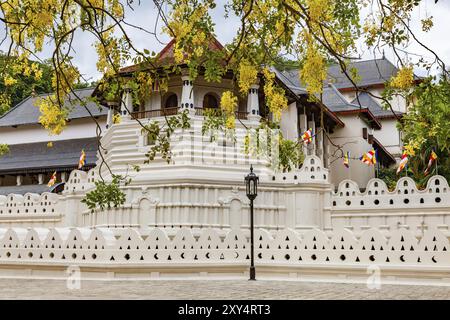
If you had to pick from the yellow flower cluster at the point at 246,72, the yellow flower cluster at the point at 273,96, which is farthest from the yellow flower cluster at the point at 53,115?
the yellow flower cluster at the point at 273,96

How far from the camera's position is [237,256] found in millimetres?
12164

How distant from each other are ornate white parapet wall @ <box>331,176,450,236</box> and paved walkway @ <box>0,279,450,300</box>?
811cm

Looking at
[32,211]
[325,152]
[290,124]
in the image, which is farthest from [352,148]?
[32,211]

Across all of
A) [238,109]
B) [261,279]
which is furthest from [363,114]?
[261,279]

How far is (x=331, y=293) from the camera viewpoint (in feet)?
29.9

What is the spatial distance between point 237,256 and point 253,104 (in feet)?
46.2

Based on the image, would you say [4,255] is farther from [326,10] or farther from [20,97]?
[20,97]

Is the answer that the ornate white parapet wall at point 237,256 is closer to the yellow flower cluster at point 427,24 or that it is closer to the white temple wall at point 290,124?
the yellow flower cluster at point 427,24

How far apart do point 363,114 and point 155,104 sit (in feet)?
50.9

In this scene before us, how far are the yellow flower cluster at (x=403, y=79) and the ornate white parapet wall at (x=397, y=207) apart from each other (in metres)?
11.2

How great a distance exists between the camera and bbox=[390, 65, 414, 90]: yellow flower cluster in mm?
6871

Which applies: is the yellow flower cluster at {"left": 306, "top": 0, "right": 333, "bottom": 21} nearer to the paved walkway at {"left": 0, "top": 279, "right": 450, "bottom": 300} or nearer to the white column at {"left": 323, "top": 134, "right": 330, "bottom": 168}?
the paved walkway at {"left": 0, "top": 279, "right": 450, "bottom": 300}

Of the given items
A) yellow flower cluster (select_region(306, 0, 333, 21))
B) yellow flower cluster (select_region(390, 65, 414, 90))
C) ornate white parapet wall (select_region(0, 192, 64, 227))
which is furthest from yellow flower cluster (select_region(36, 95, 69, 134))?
ornate white parapet wall (select_region(0, 192, 64, 227))

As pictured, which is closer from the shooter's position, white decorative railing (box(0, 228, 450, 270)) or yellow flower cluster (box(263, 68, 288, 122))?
yellow flower cluster (box(263, 68, 288, 122))
